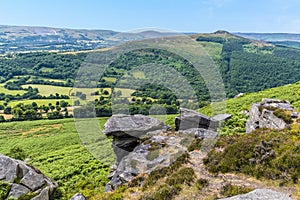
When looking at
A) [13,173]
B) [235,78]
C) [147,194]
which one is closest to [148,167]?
[147,194]

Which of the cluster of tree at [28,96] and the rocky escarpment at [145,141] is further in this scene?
the cluster of tree at [28,96]

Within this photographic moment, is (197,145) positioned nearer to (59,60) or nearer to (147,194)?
(147,194)

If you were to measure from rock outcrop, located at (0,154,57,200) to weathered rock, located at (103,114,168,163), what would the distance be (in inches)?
221

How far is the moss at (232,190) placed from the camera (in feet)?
36.5

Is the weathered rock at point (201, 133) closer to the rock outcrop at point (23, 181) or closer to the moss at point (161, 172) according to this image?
the moss at point (161, 172)

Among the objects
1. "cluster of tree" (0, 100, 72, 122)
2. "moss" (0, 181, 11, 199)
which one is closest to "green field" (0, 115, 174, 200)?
"moss" (0, 181, 11, 199)

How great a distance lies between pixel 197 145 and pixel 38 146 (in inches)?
2038

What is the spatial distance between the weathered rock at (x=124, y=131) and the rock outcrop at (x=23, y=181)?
18.5 ft

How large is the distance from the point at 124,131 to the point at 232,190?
10.8 metres

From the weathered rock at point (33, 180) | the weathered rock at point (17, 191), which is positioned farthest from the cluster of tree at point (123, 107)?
the weathered rock at point (17, 191)

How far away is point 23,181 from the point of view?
639 inches

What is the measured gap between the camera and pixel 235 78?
130m

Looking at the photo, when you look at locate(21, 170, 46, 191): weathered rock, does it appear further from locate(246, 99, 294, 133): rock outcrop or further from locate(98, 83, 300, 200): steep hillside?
locate(246, 99, 294, 133): rock outcrop

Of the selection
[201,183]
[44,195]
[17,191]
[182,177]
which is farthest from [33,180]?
[201,183]
